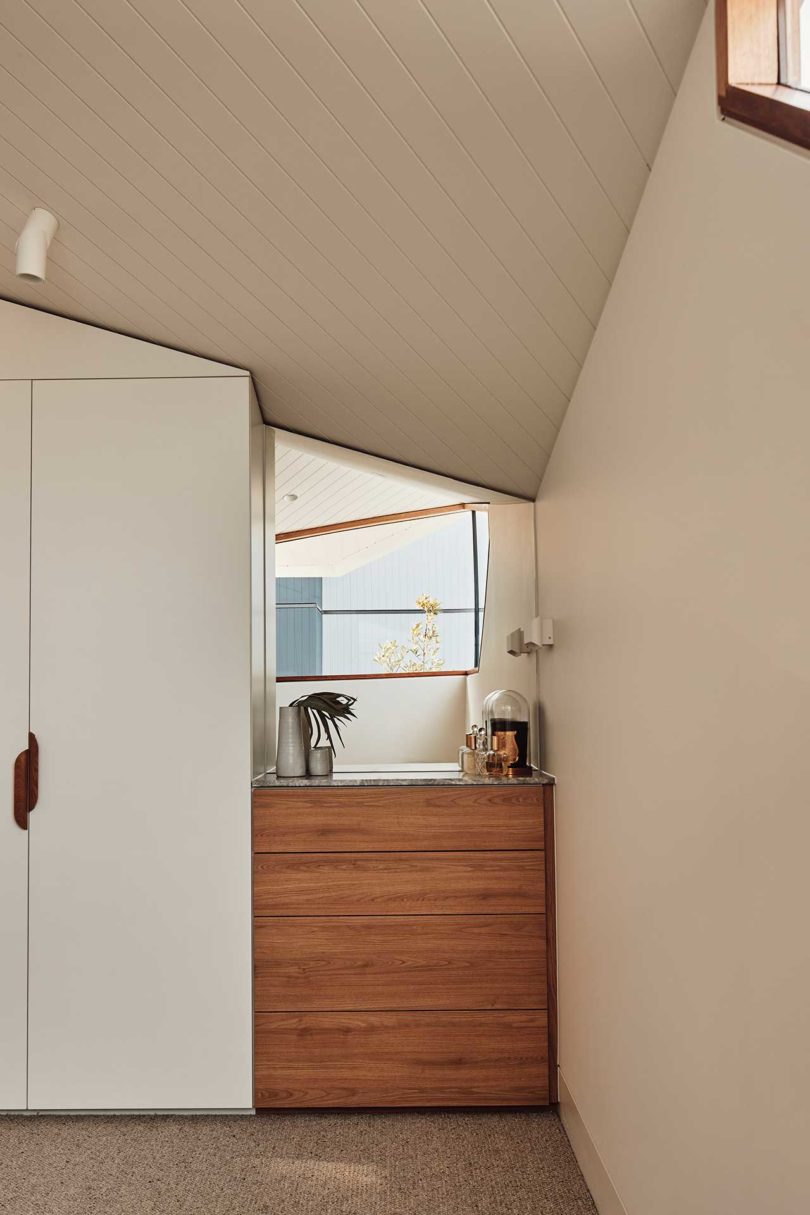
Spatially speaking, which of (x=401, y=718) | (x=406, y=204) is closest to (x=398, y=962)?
(x=401, y=718)

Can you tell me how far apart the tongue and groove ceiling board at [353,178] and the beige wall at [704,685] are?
0.16 metres

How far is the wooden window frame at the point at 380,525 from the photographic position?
4234mm

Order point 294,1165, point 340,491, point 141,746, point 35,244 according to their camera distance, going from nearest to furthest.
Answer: point 35,244 → point 294,1165 → point 141,746 → point 340,491

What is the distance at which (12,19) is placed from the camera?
1.98m

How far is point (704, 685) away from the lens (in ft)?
4.79

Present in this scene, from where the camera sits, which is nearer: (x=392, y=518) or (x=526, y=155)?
(x=526, y=155)

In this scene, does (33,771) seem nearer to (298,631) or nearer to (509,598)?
(298,631)

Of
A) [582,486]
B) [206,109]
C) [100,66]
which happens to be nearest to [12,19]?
[100,66]

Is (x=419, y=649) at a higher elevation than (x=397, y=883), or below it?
higher

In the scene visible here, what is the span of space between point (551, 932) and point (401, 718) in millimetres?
1430

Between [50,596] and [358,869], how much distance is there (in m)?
1.31

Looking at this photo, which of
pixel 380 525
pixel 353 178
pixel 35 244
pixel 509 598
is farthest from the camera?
pixel 380 525

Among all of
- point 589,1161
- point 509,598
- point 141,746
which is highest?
point 509,598

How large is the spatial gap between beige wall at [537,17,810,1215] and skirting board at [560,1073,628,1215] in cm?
6
